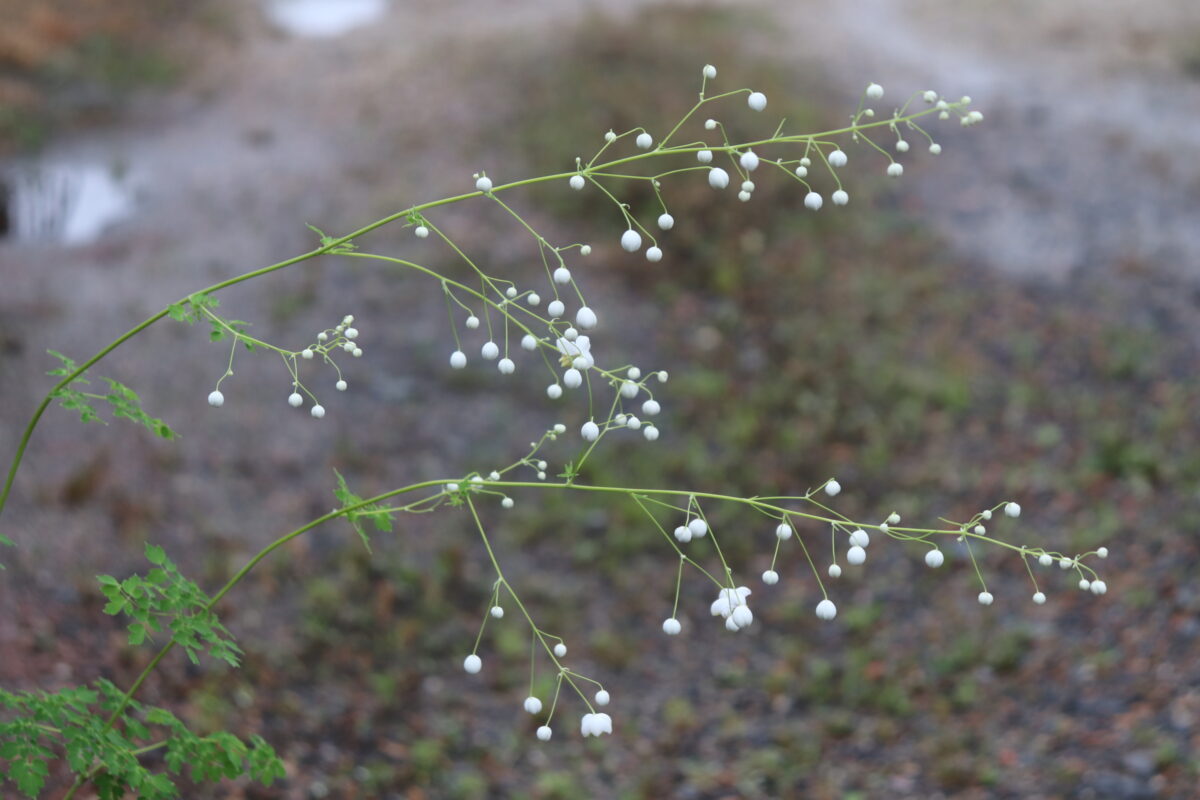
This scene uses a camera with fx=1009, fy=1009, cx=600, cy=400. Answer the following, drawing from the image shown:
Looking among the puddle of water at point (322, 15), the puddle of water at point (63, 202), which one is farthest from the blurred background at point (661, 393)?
the puddle of water at point (322, 15)

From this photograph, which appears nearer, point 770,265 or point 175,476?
point 175,476

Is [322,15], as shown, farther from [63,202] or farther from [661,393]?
[661,393]

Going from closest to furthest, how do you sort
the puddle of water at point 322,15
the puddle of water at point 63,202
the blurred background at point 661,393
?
the blurred background at point 661,393 < the puddle of water at point 63,202 < the puddle of water at point 322,15

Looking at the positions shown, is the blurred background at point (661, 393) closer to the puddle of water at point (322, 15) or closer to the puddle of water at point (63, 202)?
the puddle of water at point (63, 202)

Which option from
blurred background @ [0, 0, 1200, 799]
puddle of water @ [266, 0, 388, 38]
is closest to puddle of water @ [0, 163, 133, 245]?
blurred background @ [0, 0, 1200, 799]

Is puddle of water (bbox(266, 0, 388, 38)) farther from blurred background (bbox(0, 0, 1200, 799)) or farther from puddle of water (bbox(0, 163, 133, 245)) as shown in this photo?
puddle of water (bbox(0, 163, 133, 245))

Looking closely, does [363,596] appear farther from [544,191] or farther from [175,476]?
[544,191]

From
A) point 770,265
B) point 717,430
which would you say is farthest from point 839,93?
point 717,430
